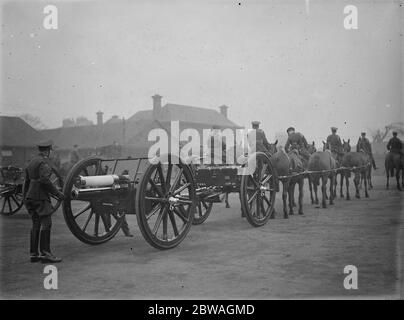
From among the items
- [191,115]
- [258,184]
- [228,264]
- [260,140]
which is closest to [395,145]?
[260,140]

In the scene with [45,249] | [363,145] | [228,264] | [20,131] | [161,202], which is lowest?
[228,264]

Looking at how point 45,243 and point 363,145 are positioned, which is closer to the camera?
point 45,243

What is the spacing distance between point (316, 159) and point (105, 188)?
6680mm

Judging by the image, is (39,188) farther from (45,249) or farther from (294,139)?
(294,139)

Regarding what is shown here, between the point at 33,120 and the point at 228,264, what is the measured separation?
15.2 feet

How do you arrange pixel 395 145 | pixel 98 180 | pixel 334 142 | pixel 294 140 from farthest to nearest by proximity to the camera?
pixel 334 142 < pixel 395 145 < pixel 294 140 < pixel 98 180

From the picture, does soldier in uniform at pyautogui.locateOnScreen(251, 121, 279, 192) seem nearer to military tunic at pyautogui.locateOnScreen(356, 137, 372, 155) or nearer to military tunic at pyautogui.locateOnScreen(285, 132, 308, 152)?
military tunic at pyautogui.locateOnScreen(285, 132, 308, 152)

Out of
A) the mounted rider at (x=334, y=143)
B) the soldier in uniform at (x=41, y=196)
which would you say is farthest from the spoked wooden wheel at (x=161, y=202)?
the mounted rider at (x=334, y=143)

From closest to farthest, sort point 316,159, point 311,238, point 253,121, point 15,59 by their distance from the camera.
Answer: point 15,59 < point 311,238 < point 253,121 < point 316,159

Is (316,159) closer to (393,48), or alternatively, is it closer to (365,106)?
(365,106)

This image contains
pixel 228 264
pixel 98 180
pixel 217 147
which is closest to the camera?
pixel 228 264

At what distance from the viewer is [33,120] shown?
709cm

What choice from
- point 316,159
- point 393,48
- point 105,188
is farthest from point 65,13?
point 316,159

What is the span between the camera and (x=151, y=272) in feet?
15.2
